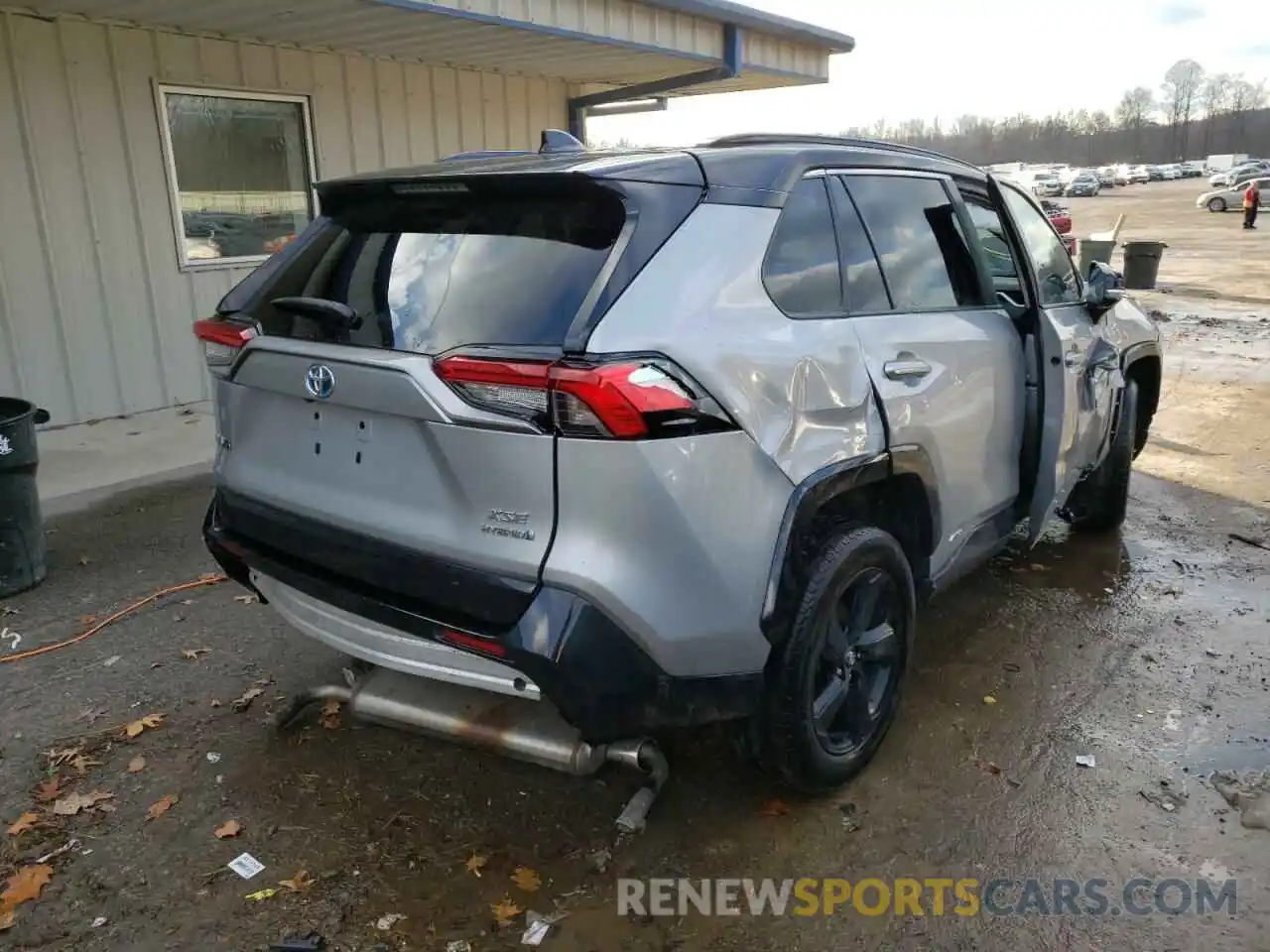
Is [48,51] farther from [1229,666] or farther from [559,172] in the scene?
[1229,666]

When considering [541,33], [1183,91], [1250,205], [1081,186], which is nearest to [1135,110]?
[1183,91]

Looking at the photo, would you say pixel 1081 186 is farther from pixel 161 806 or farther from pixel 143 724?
pixel 161 806

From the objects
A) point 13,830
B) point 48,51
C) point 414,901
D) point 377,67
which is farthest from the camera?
point 377,67

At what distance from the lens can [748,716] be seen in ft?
9.13

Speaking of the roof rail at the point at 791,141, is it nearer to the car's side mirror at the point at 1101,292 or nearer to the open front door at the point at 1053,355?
the open front door at the point at 1053,355

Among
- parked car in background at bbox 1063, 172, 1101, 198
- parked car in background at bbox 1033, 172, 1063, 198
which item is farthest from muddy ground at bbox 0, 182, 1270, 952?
parked car in background at bbox 1063, 172, 1101, 198

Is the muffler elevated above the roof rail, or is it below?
below

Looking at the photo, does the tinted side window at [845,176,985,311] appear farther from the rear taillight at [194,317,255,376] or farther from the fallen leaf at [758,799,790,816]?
the rear taillight at [194,317,255,376]

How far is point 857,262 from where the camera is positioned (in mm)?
3123

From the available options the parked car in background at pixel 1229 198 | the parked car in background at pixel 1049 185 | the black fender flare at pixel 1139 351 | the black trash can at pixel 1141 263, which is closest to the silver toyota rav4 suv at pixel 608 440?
the black fender flare at pixel 1139 351

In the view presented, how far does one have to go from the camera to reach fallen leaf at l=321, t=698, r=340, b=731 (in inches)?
139

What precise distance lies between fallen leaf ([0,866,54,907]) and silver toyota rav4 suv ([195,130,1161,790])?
2.96 ft

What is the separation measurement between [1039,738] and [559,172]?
8.45 ft

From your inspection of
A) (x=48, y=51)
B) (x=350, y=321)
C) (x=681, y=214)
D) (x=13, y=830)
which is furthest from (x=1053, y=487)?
(x=48, y=51)
